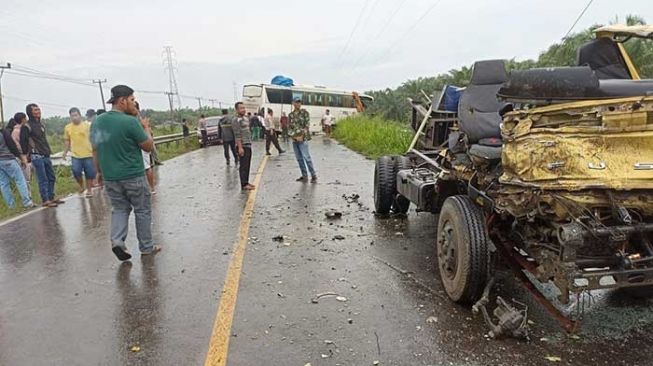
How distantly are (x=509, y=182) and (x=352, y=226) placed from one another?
377cm

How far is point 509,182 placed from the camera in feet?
11.4

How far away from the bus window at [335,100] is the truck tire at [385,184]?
30815mm

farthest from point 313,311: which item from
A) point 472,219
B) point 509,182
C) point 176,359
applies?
point 509,182

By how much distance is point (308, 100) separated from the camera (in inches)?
1435

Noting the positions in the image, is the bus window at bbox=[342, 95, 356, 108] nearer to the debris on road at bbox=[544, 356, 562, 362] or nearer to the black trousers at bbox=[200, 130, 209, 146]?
the black trousers at bbox=[200, 130, 209, 146]

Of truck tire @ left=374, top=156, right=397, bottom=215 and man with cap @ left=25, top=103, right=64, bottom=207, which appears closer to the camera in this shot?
truck tire @ left=374, top=156, right=397, bottom=215

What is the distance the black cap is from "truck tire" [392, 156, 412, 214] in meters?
3.61

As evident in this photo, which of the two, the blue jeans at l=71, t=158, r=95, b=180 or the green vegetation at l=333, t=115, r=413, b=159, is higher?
the blue jeans at l=71, t=158, r=95, b=180

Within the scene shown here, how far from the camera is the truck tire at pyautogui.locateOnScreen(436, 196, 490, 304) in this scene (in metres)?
3.90

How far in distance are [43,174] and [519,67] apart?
12589 mm

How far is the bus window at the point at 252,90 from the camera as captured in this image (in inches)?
1342

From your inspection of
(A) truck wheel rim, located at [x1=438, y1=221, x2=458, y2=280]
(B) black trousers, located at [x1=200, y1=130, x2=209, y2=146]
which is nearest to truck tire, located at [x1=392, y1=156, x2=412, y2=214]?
(A) truck wheel rim, located at [x1=438, y1=221, x2=458, y2=280]

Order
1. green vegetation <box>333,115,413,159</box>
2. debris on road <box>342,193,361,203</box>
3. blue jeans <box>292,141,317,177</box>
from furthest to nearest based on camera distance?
green vegetation <box>333,115,413,159</box>, blue jeans <box>292,141,317,177</box>, debris on road <box>342,193,361,203</box>

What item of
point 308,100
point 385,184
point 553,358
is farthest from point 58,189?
point 308,100
